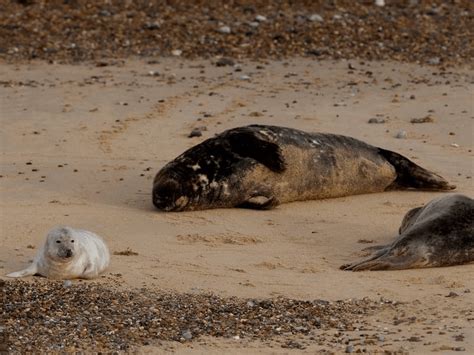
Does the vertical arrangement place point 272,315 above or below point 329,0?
below

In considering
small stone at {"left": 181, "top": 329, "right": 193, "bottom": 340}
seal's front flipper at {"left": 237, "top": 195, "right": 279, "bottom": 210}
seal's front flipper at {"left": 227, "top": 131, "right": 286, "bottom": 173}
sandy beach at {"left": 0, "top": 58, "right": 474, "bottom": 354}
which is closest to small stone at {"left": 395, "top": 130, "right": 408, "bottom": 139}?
sandy beach at {"left": 0, "top": 58, "right": 474, "bottom": 354}

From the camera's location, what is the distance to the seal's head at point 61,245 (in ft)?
21.2

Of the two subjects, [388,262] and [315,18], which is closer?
[388,262]

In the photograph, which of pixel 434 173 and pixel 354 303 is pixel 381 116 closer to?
pixel 434 173

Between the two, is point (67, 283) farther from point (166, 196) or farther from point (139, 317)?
point (166, 196)

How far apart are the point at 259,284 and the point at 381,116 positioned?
4953mm

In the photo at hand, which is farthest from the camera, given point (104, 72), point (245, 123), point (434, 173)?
point (104, 72)

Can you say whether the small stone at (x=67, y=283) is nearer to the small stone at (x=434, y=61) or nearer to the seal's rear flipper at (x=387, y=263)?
the seal's rear flipper at (x=387, y=263)

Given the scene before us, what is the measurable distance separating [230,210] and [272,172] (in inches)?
16.5

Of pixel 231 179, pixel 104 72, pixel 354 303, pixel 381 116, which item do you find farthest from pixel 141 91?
pixel 354 303

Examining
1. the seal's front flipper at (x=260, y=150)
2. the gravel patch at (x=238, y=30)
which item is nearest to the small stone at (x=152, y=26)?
the gravel patch at (x=238, y=30)

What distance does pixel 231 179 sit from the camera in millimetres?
8609

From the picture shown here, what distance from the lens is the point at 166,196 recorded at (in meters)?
8.37

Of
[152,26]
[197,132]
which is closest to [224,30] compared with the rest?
[152,26]
